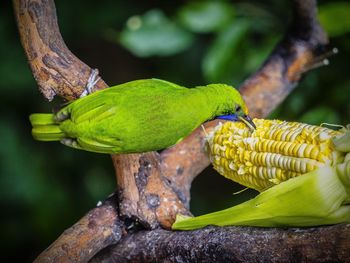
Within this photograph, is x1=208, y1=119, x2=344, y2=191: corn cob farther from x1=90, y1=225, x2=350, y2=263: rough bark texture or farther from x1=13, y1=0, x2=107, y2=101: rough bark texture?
x1=13, y1=0, x2=107, y2=101: rough bark texture

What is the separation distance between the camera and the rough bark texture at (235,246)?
106 cm

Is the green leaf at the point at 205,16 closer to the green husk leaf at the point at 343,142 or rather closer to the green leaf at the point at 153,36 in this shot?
the green leaf at the point at 153,36

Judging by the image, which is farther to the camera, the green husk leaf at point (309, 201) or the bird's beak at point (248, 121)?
the bird's beak at point (248, 121)

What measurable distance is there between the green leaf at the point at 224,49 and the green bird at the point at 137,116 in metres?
0.83

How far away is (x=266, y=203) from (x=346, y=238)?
230 millimetres

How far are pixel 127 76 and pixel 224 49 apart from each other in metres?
1.29

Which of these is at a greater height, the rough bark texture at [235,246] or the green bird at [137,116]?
the green bird at [137,116]

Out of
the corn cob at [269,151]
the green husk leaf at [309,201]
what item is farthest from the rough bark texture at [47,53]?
the green husk leaf at [309,201]

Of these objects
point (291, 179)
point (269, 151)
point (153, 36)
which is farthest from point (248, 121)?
point (153, 36)

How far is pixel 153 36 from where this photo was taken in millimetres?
2383

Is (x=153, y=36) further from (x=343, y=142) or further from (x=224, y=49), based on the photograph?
(x=343, y=142)

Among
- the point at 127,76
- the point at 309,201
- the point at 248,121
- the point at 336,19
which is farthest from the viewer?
the point at 127,76

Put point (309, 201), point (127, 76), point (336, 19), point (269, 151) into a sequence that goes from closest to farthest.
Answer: point (309, 201) → point (269, 151) → point (336, 19) → point (127, 76)

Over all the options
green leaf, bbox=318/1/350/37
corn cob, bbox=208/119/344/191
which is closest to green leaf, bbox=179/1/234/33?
green leaf, bbox=318/1/350/37
